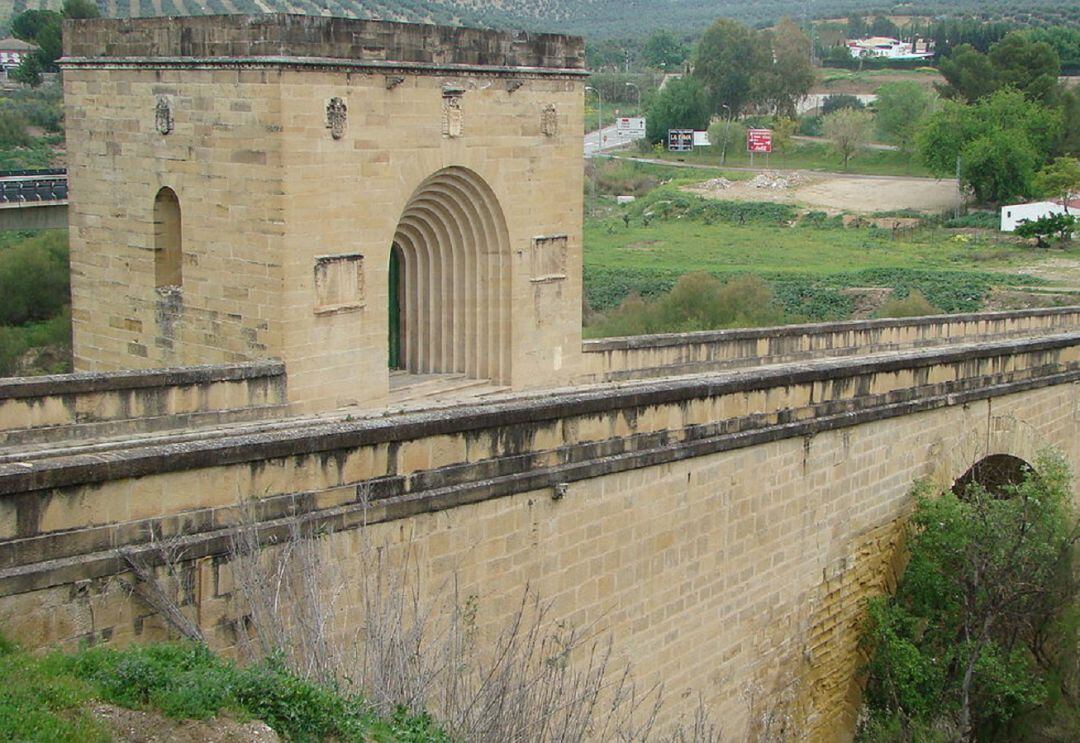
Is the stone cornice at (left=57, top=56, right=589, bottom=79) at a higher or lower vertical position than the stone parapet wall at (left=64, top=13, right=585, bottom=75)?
lower

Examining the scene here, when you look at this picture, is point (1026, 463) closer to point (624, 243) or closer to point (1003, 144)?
point (624, 243)

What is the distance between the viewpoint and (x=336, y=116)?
14875 millimetres

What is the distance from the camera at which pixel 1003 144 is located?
5422cm

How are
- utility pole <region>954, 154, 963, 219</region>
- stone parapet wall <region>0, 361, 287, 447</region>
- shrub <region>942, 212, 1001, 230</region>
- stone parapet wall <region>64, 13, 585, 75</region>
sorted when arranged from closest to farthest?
stone parapet wall <region>0, 361, 287, 447</region> → stone parapet wall <region>64, 13, 585, 75</region> → shrub <region>942, 212, 1001, 230</region> → utility pole <region>954, 154, 963, 219</region>

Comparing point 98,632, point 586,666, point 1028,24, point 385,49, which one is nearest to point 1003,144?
point 385,49

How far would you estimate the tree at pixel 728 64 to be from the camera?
83.9 m

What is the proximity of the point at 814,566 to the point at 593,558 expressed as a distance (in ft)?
10.5

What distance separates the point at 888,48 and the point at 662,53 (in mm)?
20719

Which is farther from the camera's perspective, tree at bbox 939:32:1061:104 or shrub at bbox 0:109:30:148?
tree at bbox 939:32:1061:104

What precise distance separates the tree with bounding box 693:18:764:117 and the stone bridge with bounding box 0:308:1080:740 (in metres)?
68.3

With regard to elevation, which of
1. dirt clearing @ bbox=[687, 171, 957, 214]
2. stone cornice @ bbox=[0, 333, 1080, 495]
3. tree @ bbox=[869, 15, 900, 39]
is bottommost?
stone cornice @ bbox=[0, 333, 1080, 495]

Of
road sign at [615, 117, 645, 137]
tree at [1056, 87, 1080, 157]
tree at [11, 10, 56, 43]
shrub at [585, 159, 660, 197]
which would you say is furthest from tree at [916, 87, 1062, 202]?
tree at [11, 10, 56, 43]

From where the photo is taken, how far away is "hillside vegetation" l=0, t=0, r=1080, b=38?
300 feet

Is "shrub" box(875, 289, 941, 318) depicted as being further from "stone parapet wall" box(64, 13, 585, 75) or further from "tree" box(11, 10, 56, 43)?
A: "tree" box(11, 10, 56, 43)
